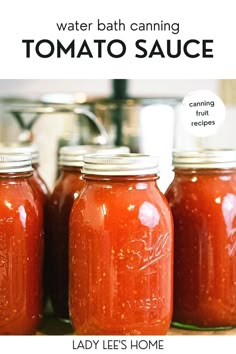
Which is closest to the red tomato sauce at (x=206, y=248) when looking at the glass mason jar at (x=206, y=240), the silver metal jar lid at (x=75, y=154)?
the glass mason jar at (x=206, y=240)

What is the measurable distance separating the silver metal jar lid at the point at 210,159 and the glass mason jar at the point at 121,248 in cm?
7

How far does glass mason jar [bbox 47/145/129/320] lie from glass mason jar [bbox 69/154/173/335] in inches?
3.2

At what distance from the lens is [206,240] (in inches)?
32.3

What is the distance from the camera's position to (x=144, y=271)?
0.77 m

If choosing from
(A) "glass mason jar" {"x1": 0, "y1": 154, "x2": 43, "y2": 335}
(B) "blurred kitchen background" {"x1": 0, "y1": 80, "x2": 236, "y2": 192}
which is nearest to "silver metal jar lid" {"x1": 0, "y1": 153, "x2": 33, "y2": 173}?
(A) "glass mason jar" {"x1": 0, "y1": 154, "x2": 43, "y2": 335}

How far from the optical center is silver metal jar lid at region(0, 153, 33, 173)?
794mm

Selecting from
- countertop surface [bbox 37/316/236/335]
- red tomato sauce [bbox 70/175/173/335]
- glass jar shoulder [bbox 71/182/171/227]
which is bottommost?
countertop surface [bbox 37/316/236/335]

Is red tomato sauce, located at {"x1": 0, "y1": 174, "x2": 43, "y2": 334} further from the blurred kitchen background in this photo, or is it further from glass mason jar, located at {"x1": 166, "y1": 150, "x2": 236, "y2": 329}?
the blurred kitchen background

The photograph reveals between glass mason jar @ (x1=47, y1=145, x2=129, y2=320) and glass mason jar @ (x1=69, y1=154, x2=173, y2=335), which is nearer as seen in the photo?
glass mason jar @ (x1=69, y1=154, x2=173, y2=335)

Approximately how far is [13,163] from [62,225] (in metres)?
0.12

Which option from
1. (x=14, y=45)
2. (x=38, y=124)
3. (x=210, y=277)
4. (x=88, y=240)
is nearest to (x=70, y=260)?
(x=88, y=240)
